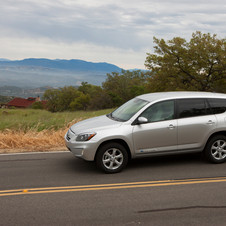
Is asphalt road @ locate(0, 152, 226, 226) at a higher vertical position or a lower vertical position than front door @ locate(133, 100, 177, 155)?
lower

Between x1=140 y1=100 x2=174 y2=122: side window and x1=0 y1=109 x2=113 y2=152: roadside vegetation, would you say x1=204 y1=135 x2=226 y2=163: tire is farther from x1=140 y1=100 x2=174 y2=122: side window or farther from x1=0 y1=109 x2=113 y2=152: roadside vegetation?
x1=0 y1=109 x2=113 y2=152: roadside vegetation

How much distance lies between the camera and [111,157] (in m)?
5.88

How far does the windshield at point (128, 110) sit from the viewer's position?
6.34 metres

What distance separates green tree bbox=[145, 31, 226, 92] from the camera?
33.7m

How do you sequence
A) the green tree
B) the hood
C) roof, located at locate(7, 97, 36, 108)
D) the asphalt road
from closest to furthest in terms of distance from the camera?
the asphalt road
the hood
the green tree
roof, located at locate(7, 97, 36, 108)

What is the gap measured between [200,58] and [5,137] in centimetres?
3035

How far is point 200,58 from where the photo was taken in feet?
112

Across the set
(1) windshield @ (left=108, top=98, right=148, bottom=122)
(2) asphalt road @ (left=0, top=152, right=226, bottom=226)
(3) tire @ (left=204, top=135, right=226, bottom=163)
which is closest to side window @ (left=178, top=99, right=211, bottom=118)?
(3) tire @ (left=204, top=135, right=226, bottom=163)

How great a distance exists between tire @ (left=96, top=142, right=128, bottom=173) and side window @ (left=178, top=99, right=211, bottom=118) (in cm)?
174

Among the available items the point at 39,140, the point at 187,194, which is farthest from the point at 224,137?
the point at 39,140

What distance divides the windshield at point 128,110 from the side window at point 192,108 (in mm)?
894

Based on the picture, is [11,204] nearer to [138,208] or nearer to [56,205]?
[56,205]

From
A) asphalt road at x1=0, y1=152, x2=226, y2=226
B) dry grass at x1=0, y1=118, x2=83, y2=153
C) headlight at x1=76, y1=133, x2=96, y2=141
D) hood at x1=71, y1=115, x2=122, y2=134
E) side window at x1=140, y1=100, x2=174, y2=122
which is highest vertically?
side window at x1=140, y1=100, x2=174, y2=122

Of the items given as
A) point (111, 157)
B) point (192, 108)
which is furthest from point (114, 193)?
point (192, 108)
